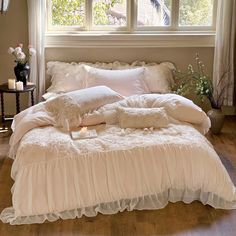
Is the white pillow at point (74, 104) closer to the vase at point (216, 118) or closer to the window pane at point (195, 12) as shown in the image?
the vase at point (216, 118)

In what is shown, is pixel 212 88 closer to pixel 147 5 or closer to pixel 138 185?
pixel 147 5

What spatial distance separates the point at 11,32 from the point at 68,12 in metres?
0.71

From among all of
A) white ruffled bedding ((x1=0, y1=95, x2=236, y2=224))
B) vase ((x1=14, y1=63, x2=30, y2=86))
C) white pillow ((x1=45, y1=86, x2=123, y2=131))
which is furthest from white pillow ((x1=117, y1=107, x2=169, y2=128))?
Answer: vase ((x1=14, y1=63, x2=30, y2=86))

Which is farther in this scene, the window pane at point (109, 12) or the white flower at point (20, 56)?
the window pane at point (109, 12)

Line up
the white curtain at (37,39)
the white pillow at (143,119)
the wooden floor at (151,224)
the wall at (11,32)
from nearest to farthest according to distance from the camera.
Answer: the wooden floor at (151,224)
the white pillow at (143,119)
the white curtain at (37,39)
the wall at (11,32)

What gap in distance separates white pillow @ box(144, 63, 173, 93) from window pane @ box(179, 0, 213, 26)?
2.39 feet

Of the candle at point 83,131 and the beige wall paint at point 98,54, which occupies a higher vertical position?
the beige wall paint at point 98,54

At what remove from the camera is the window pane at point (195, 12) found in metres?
4.81

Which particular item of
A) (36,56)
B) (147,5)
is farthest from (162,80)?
(36,56)

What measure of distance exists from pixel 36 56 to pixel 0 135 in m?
0.98

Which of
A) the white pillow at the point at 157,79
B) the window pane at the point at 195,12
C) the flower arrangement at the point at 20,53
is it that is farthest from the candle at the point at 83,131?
the window pane at the point at 195,12

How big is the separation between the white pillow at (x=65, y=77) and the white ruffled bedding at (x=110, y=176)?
4.71ft

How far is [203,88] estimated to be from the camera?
14.3 ft

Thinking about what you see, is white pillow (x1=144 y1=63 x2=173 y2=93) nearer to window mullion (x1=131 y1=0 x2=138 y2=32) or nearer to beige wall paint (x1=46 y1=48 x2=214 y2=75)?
beige wall paint (x1=46 y1=48 x2=214 y2=75)
